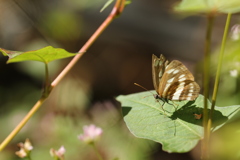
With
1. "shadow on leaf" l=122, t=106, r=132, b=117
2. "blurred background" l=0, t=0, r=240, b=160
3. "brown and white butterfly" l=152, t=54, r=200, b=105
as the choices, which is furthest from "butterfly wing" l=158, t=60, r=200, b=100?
"blurred background" l=0, t=0, r=240, b=160

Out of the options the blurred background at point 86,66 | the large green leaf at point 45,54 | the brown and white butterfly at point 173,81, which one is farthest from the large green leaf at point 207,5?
the blurred background at point 86,66

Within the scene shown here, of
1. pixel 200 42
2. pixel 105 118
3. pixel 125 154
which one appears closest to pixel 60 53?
pixel 125 154

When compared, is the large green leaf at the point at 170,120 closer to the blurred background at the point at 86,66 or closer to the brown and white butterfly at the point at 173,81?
the brown and white butterfly at the point at 173,81

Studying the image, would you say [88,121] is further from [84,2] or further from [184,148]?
[184,148]

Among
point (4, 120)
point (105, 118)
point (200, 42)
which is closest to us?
point (105, 118)

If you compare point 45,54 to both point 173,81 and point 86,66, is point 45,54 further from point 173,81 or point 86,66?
point 86,66

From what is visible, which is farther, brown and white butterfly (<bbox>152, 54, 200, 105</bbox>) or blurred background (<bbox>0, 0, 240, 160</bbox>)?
blurred background (<bbox>0, 0, 240, 160</bbox>)

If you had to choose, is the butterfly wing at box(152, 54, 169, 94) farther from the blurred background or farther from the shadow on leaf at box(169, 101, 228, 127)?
the blurred background
